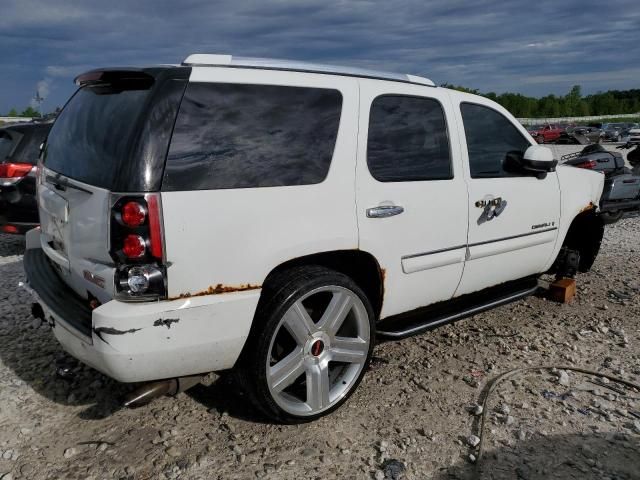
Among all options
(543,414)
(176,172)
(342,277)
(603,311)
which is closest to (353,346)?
(342,277)

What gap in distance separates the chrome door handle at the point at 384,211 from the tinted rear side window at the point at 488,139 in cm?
80

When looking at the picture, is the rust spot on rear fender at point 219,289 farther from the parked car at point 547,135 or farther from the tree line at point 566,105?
the tree line at point 566,105

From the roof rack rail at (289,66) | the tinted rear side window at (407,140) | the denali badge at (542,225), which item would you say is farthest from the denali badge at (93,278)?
the denali badge at (542,225)

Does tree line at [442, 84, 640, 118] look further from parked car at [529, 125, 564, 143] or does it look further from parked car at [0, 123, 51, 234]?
parked car at [0, 123, 51, 234]

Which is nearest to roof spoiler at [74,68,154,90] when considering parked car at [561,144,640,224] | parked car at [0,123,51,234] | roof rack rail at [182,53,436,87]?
roof rack rail at [182,53,436,87]

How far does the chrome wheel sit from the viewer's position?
2.90 meters

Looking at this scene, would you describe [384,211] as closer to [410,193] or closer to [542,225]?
[410,193]

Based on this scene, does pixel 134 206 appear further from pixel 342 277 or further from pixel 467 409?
pixel 467 409

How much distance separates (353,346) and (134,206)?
4.88 feet

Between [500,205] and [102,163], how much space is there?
103 inches

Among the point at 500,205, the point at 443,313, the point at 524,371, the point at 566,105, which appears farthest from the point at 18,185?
the point at 566,105

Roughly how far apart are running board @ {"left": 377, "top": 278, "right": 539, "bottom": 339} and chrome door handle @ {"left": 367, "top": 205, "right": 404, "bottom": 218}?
2.43ft

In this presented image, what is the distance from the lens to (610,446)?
2.88 meters

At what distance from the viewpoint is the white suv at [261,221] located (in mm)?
2443
